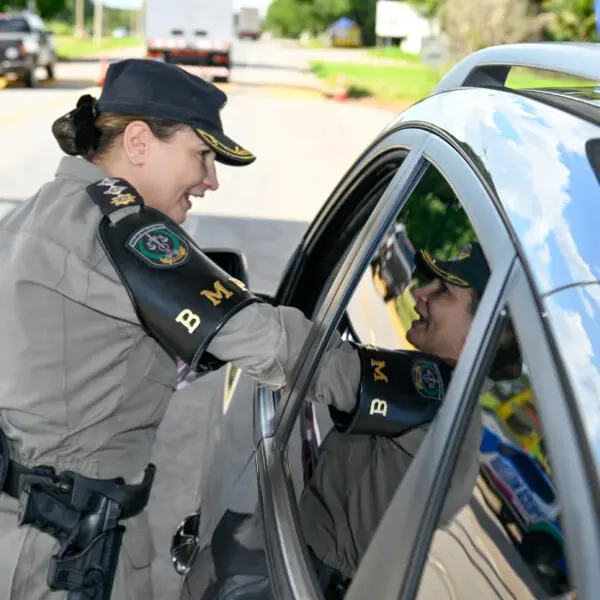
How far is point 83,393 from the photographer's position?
74.7 inches

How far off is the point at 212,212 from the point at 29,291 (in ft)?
29.3

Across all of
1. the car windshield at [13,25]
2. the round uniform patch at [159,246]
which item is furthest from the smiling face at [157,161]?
the car windshield at [13,25]

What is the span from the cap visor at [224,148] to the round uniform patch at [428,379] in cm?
83

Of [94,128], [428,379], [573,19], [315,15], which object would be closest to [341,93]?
[573,19]

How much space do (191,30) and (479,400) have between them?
30885 mm

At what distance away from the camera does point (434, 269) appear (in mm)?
1443

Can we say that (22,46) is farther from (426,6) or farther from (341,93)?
(426,6)

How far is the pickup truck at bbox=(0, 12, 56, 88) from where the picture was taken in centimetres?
2291

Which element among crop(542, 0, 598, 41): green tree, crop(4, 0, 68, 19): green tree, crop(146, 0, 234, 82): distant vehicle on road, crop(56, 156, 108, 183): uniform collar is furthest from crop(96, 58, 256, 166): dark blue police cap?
crop(4, 0, 68, 19): green tree

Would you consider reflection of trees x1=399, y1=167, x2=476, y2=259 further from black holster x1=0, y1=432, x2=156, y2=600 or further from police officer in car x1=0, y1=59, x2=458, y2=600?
black holster x1=0, y1=432, x2=156, y2=600

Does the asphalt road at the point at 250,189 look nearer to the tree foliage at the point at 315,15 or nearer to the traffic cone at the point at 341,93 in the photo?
the traffic cone at the point at 341,93

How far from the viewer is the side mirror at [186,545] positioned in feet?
6.36

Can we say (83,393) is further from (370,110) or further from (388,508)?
(370,110)

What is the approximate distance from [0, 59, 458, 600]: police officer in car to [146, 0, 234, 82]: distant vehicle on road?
29044 mm
